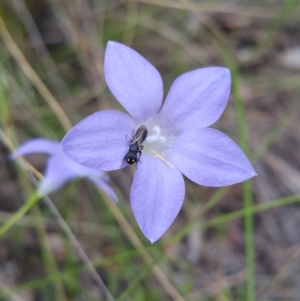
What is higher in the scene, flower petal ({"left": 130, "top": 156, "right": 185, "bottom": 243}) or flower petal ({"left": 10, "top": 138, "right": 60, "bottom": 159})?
flower petal ({"left": 130, "top": 156, "right": 185, "bottom": 243})

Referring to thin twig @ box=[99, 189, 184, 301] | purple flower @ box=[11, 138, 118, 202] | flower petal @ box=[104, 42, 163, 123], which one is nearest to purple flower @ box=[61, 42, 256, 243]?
flower petal @ box=[104, 42, 163, 123]

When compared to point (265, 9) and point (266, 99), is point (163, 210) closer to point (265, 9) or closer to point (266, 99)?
point (266, 99)

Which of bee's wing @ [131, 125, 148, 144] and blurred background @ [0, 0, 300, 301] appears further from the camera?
blurred background @ [0, 0, 300, 301]

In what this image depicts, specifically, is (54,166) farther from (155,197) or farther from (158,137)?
(155,197)

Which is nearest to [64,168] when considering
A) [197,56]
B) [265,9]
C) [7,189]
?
[7,189]

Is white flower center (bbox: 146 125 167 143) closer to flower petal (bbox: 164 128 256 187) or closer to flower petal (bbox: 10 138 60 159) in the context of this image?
flower petal (bbox: 164 128 256 187)

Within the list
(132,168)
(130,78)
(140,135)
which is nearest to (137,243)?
(132,168)

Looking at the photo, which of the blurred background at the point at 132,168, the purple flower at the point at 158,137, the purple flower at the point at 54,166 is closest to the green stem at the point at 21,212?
the purple flower at the point at 54,166
